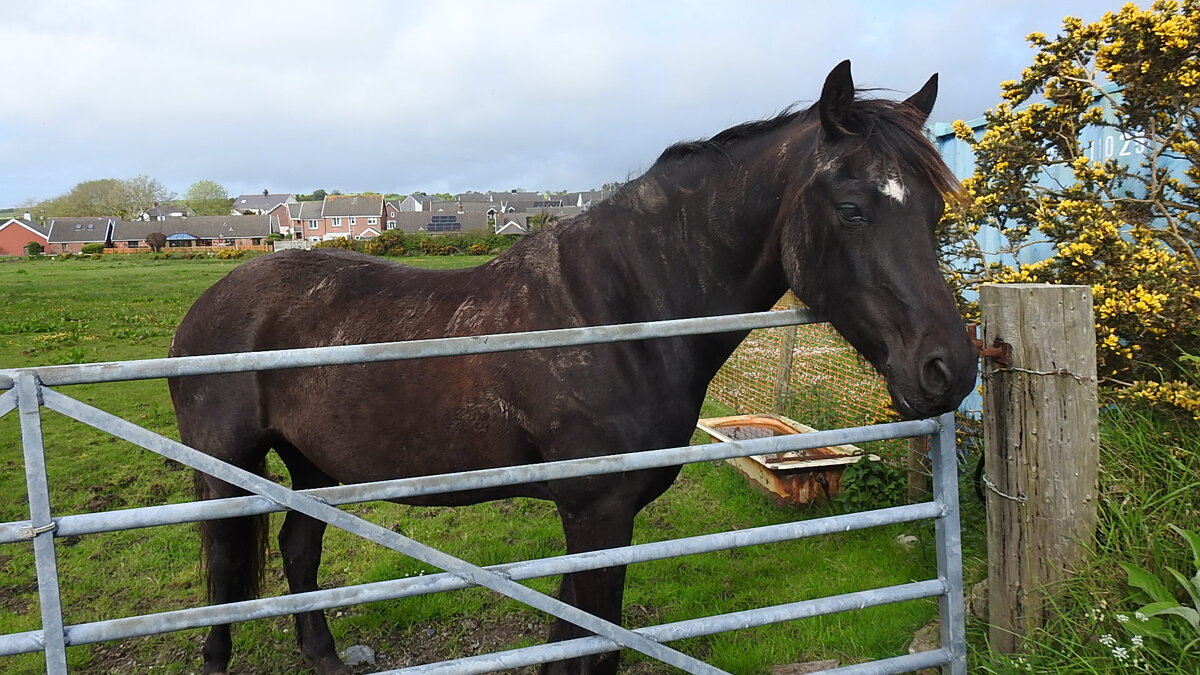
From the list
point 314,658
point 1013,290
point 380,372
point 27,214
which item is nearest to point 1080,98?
point 1013,290

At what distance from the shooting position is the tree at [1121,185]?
116 inches

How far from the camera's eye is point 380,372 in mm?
2887

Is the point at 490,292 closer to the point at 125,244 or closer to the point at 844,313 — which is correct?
the point at 844,313

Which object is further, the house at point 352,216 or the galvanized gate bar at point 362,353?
the house at point 352,216

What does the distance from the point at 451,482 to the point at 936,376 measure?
4.24 feet

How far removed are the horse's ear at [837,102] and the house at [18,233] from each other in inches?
3830

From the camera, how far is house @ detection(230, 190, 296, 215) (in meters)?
95.8

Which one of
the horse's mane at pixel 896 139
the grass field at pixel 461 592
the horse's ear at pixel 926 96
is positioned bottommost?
the grass field at pixel 461 592

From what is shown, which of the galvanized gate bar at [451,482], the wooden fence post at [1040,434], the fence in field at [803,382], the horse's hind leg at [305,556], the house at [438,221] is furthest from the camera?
the house at [438,221]

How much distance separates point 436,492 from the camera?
1.84m

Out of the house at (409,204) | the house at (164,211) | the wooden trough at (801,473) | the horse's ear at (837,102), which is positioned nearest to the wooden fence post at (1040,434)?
the horse's ear at (837,102)

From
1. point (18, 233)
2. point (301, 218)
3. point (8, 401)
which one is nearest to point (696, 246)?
point (8, 401)

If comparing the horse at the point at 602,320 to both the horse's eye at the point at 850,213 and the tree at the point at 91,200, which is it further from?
the tree at the point at 91,200

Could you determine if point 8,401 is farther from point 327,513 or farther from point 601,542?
point 601,542
